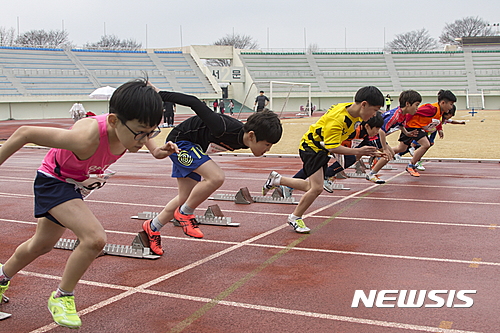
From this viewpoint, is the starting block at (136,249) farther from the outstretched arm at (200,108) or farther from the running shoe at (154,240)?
the outstretched arm at (200,108)

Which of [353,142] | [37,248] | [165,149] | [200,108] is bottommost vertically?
[37,248]

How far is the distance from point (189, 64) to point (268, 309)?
52769 mm

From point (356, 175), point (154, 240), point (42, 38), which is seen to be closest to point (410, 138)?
point (356, 175)

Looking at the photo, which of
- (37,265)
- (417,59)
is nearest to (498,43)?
(417,59)

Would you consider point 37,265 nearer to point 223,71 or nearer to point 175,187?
point 175,187

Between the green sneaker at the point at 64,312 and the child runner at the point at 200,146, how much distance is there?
5.87ft

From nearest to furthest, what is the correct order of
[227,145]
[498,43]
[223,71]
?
[227,145] → [223,71] → [498,43]

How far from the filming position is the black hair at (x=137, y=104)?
3.11 meters

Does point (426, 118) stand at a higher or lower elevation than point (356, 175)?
higher

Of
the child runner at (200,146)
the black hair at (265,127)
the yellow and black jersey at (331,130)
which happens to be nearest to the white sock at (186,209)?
the child runner at (200,146)

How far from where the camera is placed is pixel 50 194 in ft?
10.9

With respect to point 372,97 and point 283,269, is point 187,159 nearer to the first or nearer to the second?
point 283,269

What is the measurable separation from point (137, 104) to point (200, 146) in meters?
2.46

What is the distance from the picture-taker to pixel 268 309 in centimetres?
365
